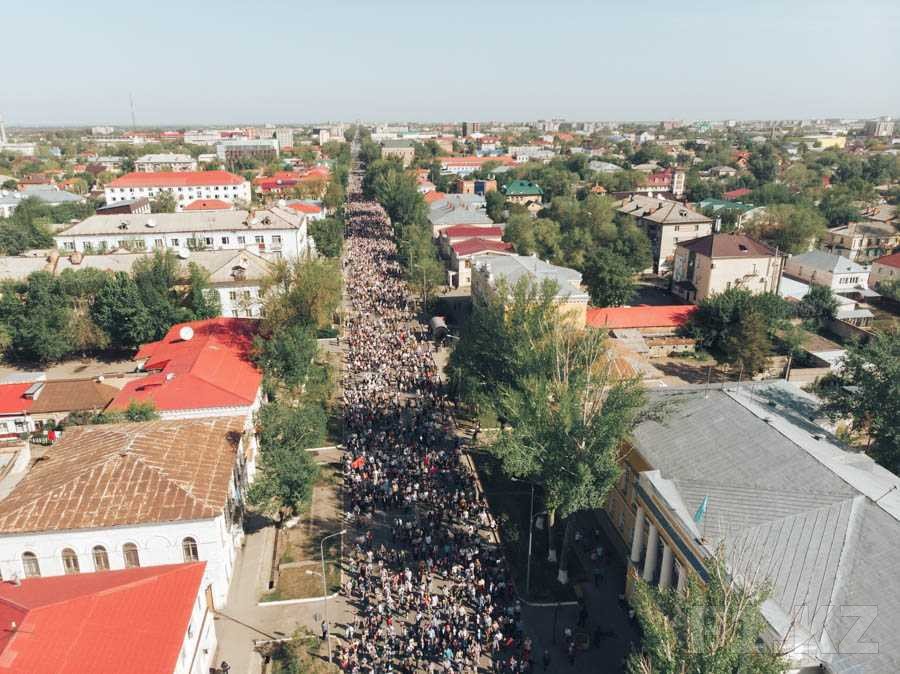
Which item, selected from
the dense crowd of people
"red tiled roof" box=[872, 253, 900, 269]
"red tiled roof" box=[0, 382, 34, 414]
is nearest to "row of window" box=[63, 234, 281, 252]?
the dense crowd of people

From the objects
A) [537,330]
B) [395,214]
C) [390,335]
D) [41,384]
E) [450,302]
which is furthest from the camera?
[395,214]

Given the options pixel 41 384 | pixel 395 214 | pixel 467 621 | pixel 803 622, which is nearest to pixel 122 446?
pixel 467 621

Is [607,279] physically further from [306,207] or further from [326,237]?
[306,207]

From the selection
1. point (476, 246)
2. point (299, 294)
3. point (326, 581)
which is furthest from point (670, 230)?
point (326, 581)

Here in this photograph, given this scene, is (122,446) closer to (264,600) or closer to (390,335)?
(264,600)

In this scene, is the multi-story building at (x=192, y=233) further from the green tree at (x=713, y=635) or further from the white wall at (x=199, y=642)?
the green tree at (x=713, y=635)

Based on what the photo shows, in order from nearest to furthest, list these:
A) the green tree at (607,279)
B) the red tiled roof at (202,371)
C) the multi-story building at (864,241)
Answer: the red tiled roof at (202,371) → the green tree at (607,279) → the multi-story building at (864,241)

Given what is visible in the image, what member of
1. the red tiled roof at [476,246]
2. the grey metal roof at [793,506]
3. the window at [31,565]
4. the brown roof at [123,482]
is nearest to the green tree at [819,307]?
the red tiled roof at [476,246]
